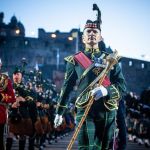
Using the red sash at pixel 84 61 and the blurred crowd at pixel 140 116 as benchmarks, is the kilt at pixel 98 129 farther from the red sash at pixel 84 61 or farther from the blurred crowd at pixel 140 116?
the blurred crowd at pixel 140 116

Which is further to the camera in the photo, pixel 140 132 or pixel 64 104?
pixel 140 132

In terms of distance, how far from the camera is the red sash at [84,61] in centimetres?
547

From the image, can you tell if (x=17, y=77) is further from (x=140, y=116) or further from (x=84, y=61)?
(x=140, y=116)

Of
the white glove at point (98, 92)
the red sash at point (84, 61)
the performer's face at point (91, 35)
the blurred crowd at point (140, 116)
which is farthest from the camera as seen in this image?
the blurred crowd at point (140, 116)

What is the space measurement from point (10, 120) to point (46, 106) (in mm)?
5509

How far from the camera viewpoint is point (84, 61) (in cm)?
A: 554

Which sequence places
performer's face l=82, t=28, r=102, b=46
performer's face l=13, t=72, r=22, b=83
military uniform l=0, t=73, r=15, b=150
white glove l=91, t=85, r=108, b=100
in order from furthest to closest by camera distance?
1. performer's face l=13, t=72, r=22, b=83
2. military uniform l=0, t=73, r=15, b=150
3. performer's face l=82, t=28, r=102, b=46
4. white glove l=91, t=85, r=108, b=100

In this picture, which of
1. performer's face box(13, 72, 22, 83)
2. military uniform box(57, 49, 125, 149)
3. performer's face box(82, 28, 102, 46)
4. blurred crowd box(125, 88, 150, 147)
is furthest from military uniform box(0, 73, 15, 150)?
blurred crowd box(125, 88, 150, 147)

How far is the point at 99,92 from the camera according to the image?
16.9 feet

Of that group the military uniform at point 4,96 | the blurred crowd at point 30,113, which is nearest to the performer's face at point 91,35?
the blurred crowd at point 30,113

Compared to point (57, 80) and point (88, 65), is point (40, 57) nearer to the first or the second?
point (57, 80)

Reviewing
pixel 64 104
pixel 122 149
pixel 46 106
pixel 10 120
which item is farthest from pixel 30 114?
pixel 64 104

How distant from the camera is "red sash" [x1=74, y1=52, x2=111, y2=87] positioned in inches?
215

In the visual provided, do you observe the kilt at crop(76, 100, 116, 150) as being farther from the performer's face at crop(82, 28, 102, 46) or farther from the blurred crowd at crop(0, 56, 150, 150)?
the performer's face at crop(82, 28, 102, 46)
